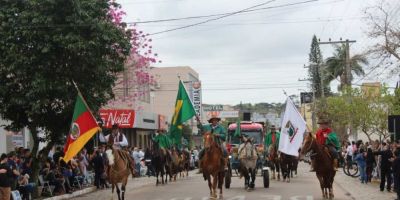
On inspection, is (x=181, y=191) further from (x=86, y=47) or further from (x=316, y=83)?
(x=316, y=83)

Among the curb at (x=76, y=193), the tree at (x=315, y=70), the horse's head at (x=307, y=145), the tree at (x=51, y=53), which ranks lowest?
the curb at (x=76, y=193)

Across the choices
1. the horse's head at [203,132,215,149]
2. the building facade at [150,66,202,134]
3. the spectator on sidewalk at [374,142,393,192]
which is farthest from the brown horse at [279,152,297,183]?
the building facade at [150,66,202,134]

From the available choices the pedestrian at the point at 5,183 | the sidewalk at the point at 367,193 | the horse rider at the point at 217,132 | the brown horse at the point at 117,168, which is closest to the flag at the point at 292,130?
the horse rider at the point at 217,132

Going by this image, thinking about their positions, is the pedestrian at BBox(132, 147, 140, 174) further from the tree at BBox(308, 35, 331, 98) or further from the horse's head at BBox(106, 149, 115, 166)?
the tree at BBox(308, 35, 331, 98)

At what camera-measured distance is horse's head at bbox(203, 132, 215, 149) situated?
59.3 ft

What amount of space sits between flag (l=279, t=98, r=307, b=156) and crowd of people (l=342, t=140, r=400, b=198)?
2.93 meters

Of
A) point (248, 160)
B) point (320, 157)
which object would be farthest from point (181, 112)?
point (320, 157)

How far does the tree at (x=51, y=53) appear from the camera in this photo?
65.9 feet

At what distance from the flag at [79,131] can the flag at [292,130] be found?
6.26m

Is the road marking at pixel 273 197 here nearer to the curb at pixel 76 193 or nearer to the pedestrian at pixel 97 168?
the curb at pixel 76 193

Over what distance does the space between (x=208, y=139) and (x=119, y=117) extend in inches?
1046

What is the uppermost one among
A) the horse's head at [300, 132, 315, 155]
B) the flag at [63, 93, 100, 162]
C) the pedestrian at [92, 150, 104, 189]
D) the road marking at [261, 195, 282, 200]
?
the flag at [63, 93, 100, 162]

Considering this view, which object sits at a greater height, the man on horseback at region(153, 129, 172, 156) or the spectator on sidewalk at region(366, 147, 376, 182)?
the man on horseback at region(153, 129, 172, 156)

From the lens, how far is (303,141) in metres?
18.5
